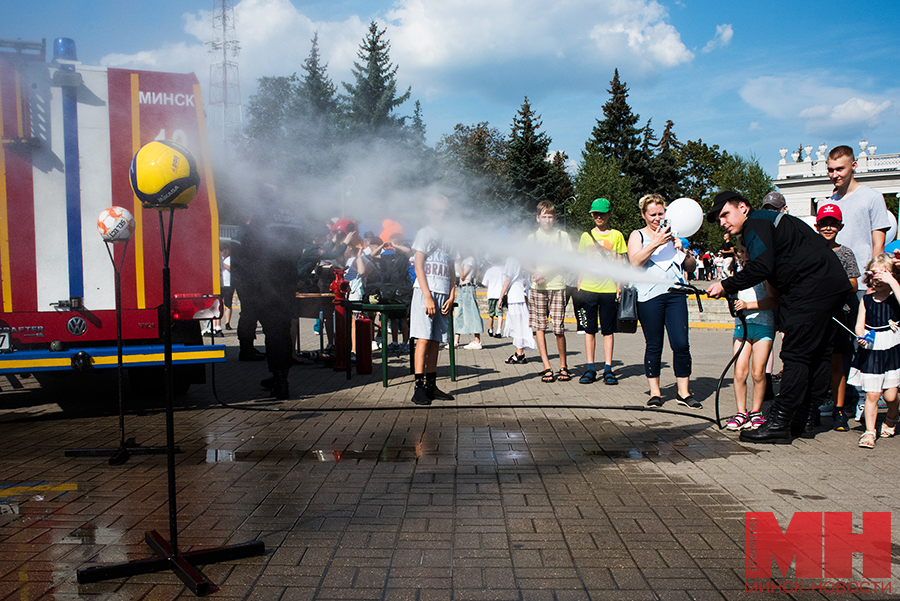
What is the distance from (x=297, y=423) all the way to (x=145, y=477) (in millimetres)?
1798

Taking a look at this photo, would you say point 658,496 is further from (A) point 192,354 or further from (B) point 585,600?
(A) point 192,354

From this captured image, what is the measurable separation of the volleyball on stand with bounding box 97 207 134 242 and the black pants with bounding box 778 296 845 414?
5.28 metres

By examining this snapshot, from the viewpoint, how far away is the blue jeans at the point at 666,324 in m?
6.67

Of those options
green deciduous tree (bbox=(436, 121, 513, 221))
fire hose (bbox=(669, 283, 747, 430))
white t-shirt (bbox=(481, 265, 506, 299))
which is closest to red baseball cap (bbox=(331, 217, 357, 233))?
white t-shirt (bbox=(481, 265, 506, 299))

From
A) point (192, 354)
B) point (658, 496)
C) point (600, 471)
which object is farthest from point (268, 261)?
point (658, 496)

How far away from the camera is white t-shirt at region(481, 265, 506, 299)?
44.7 ft

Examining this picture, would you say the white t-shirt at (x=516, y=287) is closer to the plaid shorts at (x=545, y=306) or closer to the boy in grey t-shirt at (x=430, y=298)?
the plaid shorts at (x=545, y=306)

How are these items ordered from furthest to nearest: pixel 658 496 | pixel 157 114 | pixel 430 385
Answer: pixel 430 385 → pixel 157 114 → pixel 658 496

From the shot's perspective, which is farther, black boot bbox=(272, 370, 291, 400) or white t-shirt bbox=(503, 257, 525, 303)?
white t-shirt bbox=(503, 257, 525, 303)

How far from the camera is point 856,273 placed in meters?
5.82

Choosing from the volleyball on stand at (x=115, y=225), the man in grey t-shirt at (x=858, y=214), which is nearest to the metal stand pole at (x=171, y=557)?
the volleyball on stand at (x=115, y=225)

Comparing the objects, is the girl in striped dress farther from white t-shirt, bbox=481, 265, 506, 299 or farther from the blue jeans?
white t-shirt, bbox=481, 265, 506, 299

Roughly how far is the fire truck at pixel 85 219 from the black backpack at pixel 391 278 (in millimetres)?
2934

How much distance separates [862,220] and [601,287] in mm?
2771
